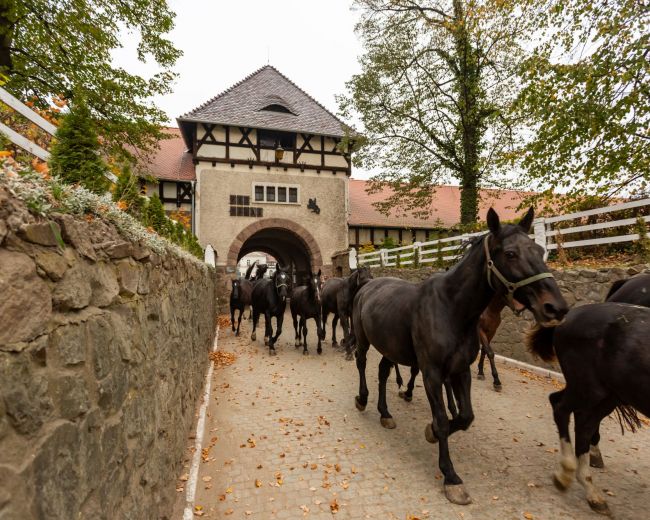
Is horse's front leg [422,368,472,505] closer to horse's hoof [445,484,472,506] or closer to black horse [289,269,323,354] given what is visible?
horse's hoof [445,484,472,506]

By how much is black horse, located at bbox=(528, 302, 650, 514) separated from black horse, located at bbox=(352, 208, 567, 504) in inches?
22.2

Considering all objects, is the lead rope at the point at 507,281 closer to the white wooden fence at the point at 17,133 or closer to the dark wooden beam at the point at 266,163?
the white wooden fence at the point at 17,133

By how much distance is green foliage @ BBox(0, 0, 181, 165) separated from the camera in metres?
9.40

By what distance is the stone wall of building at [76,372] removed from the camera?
107 centimetres

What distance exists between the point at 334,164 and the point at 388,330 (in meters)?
16.9

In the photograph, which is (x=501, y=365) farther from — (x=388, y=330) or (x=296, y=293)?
(x=296, y=293)

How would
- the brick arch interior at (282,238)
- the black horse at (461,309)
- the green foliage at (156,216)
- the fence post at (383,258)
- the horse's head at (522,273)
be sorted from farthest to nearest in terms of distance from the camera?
the brick arch interior at (282,238), the fence post at (383,258), the green foliage at (156,216), the black horse at (461,309), the horse's head at (522,273)

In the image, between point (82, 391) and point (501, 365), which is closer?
point (82, 391)

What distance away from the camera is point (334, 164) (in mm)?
20047

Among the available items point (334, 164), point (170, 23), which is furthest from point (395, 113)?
point (170, 23)

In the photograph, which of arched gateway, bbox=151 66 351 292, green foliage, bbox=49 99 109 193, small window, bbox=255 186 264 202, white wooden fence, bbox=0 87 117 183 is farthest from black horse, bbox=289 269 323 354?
small window, bbox=255 186 264 202

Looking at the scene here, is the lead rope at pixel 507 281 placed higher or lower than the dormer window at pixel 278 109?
lower

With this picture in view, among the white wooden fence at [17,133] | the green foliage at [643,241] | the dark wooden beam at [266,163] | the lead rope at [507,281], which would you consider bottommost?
the lead rope at [507,281]

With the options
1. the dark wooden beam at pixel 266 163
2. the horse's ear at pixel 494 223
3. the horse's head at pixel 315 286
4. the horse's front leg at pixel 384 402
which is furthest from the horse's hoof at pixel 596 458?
the dark wooden beam at pixel 266 163
